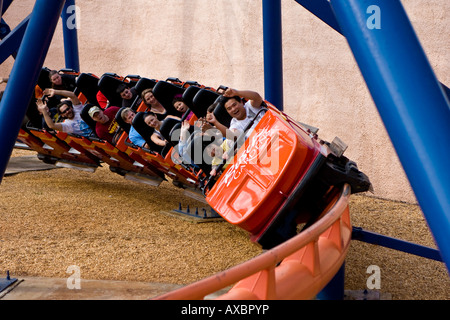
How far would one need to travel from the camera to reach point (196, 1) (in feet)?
26.4

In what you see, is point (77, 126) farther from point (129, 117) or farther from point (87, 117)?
point (129, 117)

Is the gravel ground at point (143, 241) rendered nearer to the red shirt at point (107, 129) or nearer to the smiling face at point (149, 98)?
the red shirt at point (107, 129)

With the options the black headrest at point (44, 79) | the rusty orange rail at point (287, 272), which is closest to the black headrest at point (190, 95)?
the black headrest at point (44, 79)

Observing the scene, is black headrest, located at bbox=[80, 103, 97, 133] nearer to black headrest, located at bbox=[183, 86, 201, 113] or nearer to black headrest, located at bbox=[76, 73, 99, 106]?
black headrest, located at bbox=[76, 73, 99, 106]

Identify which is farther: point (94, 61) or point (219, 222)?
point (94, 61)

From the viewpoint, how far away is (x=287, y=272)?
164 cm

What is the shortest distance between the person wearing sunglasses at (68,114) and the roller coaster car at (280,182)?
111 inches

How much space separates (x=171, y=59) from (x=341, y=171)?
5.88m

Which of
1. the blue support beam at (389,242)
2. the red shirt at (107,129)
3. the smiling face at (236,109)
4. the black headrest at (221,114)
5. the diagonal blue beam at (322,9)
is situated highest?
the diagonal blue beam at (322,9)

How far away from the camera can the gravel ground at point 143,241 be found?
3.52 m

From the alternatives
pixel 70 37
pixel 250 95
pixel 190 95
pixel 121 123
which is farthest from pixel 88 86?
pixel 250 95
